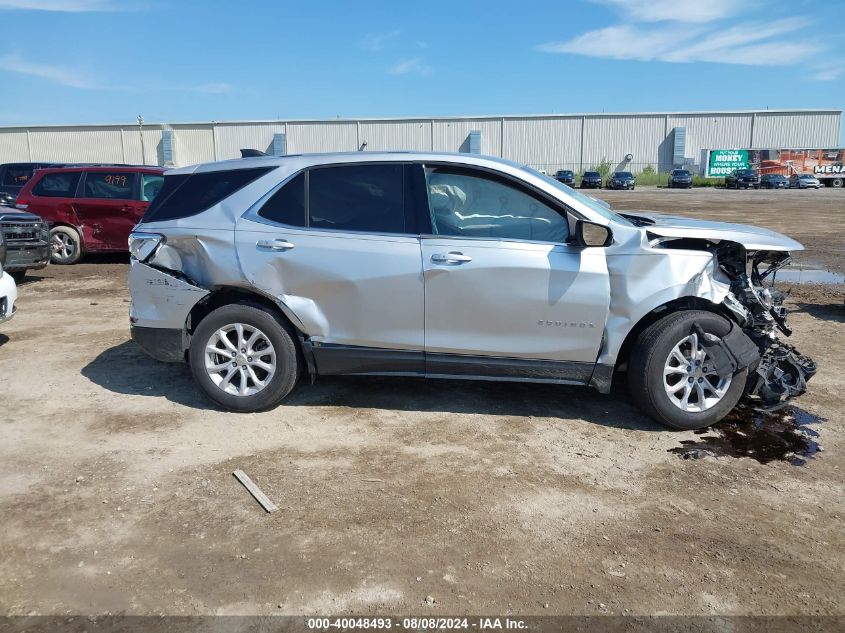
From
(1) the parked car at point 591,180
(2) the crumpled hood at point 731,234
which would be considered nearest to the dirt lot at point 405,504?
(2) the crumpled hood at point 731,234

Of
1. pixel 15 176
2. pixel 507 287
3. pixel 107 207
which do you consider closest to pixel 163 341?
pixel 507 287

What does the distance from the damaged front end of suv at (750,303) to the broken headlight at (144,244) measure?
357cm

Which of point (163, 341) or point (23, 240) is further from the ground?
point (23, 240)

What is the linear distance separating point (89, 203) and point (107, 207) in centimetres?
37

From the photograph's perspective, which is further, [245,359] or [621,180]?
[621,180]

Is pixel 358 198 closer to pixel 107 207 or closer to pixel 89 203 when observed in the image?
pixel 107 207

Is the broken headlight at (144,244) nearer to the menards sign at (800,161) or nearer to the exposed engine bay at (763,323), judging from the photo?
the exposed engine bay at (763,323)

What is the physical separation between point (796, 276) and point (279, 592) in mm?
11039

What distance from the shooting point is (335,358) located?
5.01 meters

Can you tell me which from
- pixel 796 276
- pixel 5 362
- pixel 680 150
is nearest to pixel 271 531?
pixel 5 362

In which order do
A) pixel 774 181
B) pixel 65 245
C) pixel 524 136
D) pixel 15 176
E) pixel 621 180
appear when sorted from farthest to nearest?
pixel 524 136, pixel 621 180, pixel 774 181, pixel 15 176, pixel 65 245

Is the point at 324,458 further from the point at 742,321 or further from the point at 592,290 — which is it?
the point at 742,321

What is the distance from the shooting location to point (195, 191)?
17.4 ft

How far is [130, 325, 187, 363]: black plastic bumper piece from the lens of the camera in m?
5.25
